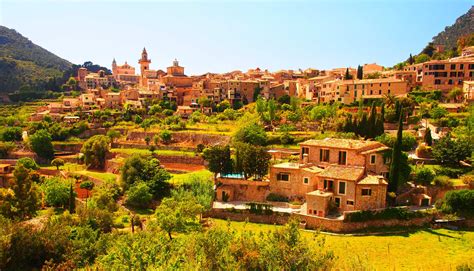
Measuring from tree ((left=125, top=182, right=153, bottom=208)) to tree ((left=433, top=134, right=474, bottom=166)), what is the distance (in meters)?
24.2

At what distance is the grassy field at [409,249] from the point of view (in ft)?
75.2

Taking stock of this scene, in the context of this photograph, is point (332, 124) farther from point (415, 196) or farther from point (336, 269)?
point (336, 269)

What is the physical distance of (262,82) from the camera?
255 ft

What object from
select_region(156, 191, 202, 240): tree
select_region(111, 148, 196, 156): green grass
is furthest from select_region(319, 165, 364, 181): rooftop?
select_region(111, 148, 196, 156): green grass

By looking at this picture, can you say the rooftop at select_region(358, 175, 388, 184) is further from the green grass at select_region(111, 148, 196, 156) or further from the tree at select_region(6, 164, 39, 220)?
the tree at select_region(6, 164, 39, 220)

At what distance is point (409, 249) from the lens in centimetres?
2531

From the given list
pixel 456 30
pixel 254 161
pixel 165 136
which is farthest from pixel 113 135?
pixel 456 30

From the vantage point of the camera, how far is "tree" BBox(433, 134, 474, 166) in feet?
111

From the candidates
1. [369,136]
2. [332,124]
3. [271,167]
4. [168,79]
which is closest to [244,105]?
[168,79]

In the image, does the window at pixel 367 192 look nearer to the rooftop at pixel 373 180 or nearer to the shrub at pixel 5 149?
the rooftop at pixel 373 180

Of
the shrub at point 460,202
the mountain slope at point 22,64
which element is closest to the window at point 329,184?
the shrub at point 460,202

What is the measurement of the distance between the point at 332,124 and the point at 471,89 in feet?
59.6

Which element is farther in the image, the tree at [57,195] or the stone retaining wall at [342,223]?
the tree at [57,195]

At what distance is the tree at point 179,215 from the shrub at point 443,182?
1773 cm
